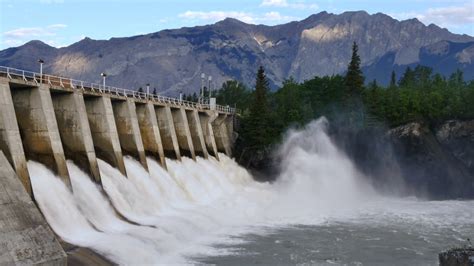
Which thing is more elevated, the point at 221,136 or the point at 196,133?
the point at 196,133

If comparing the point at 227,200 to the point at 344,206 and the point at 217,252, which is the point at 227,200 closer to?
the point at 344,206

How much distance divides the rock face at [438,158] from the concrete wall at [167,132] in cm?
3253

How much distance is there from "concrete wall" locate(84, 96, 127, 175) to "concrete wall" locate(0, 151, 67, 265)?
17.4 metres

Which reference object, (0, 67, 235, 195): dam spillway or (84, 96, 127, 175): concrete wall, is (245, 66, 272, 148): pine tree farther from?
(84, 96, 127, 175): concrete wall

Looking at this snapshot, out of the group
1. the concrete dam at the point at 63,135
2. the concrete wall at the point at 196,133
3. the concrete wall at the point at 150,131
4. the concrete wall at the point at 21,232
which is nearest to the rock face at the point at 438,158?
the concrete wall at the point at 196,133

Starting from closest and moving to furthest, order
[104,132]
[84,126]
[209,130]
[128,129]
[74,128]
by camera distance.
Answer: [84,126], [74,128], [104,132], [128,129], [209,130]

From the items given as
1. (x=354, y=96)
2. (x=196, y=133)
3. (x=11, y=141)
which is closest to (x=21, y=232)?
(x=11, y=141)

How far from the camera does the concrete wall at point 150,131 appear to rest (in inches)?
2087

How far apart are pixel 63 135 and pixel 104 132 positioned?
4.91 m

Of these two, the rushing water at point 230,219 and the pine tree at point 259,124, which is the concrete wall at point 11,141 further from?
the pine tree at point 259,124

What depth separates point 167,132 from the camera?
58.2 meters

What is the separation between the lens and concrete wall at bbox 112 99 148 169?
4847 cm

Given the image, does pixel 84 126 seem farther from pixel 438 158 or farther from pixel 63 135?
pixel 438 158

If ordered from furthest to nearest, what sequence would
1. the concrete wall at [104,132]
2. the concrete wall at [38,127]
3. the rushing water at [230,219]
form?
the concrete wall at [104,132]
the concrete wall at [38,127]
the rushing water at [230,219]
